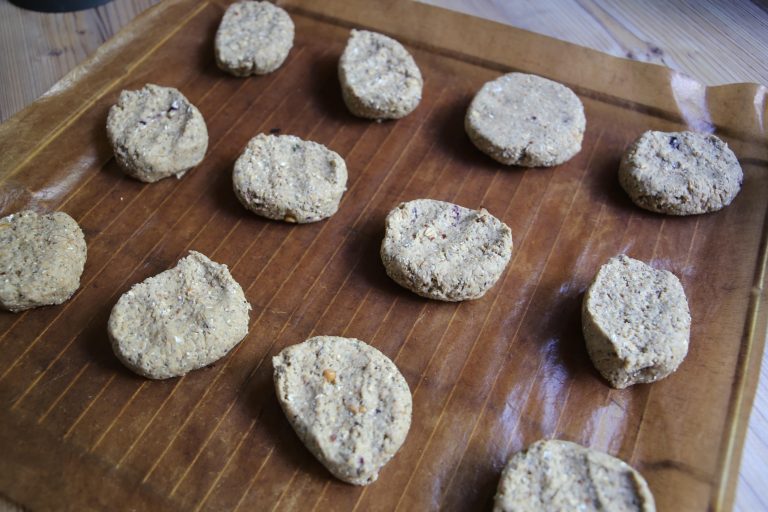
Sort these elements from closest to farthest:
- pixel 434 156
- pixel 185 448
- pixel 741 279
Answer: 1. pixel 185 448
2. pixel 741 279
3. pixel 434 156

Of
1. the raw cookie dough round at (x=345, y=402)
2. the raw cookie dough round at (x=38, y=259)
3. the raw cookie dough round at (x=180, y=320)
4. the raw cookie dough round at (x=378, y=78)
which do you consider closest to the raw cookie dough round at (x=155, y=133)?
the raw cookie dough round at (x=38, y=259)

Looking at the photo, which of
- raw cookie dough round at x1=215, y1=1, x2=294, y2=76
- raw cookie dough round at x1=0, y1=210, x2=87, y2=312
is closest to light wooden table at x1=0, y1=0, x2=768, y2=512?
raw cookie dough round at x1=215, y1=1, x2=294, y2=76

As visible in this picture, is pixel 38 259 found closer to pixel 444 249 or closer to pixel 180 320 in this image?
pixel 180 320

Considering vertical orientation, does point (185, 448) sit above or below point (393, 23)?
below

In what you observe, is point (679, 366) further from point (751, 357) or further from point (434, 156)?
point (434, 156)

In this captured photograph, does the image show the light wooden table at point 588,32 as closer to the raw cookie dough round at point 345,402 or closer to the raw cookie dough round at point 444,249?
the raw cookie dough round at point 444,249

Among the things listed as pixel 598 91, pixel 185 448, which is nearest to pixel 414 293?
pixel 185 448

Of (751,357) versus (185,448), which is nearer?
(185,448)
